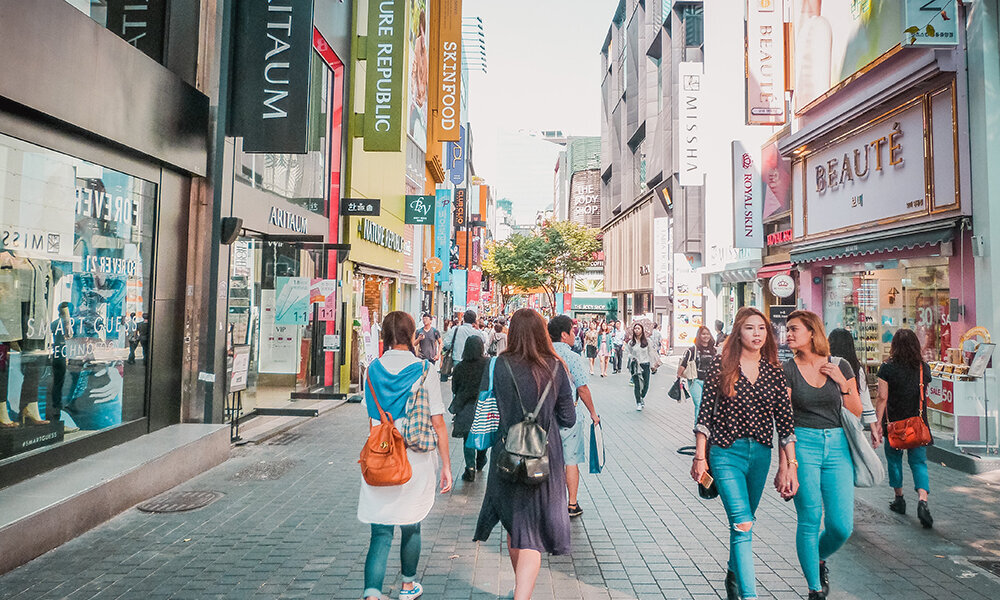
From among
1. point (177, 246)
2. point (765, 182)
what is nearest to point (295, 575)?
point (177, 246)

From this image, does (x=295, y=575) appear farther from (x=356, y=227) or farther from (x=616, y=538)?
(x=356, y=227)

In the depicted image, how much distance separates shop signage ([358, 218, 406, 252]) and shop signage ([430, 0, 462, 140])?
437cm

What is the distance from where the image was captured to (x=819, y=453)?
4.12 meters

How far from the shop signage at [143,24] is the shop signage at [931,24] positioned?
1086 cm

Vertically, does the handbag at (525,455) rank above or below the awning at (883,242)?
below

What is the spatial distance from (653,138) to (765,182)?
72.0 feet

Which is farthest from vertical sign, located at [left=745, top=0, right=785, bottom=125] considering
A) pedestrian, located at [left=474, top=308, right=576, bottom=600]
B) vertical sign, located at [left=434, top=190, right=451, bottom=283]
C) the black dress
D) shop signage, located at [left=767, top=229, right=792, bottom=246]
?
vertical sign, located at [left=434, top=190, right=451, bottom=283]

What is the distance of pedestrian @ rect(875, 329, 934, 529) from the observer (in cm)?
602

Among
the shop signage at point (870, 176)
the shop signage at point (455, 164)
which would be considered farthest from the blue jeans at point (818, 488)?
the shop signage at point (455, 164)

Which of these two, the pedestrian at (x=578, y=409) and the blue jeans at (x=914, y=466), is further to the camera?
the blue jeans at (x=914, y=466)

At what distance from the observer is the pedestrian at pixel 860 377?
15.3ft

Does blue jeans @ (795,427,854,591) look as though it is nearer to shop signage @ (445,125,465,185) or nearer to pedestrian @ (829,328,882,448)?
pedestrian @ (829,328,882,448)

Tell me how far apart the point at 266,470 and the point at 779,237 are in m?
18.3

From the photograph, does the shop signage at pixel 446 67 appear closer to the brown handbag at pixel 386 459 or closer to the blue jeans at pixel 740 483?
the brown handbag at pixel 386 459
